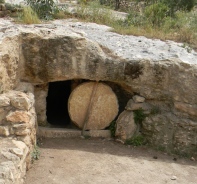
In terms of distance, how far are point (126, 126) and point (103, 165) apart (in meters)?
1.03

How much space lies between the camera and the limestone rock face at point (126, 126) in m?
6.29

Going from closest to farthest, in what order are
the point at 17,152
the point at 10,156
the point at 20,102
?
the point at 10,156, the point at 17,152, the point at 20,102

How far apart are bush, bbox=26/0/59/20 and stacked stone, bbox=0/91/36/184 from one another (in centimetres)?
310

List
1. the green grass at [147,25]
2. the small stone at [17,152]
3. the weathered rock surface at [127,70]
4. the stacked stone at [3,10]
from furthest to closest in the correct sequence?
the stacked stone at [3,10] < the green grass at [147,25] < the weathered rock surface at [127,70] < the small stone at [17,152]

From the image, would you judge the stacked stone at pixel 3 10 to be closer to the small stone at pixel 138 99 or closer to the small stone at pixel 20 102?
the small stone at pixel 20 102

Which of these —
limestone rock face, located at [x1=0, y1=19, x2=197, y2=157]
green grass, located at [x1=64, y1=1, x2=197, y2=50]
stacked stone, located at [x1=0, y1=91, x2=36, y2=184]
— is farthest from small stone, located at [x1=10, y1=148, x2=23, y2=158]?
green grass, located at [x1=64, y1=1, x2=197, y2=50]

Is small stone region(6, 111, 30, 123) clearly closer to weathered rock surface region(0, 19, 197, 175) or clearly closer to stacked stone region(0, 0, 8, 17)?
weathered rock surface region(0, 19, 197, 175)

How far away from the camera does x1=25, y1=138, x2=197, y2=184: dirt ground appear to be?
512 centimetres

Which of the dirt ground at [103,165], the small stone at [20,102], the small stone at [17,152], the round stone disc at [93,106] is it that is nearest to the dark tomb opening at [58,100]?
the round stone disc at [93,106]

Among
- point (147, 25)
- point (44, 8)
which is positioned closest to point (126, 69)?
point (147, 25)

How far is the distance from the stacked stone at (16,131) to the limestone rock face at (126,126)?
1.65m

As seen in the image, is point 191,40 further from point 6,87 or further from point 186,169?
point 6,87

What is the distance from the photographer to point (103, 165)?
550cm

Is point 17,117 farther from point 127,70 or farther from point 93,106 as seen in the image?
point 127,70
